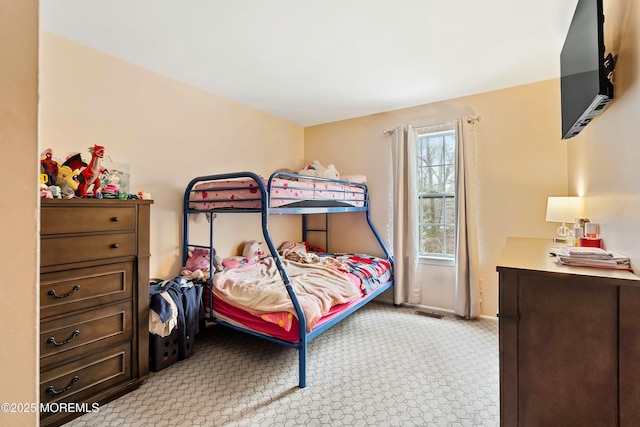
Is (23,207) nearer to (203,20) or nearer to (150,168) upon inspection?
(203,20)

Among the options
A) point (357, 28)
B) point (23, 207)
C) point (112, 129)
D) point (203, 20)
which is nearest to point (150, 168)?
point (112, 129)

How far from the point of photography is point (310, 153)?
445 centimetres

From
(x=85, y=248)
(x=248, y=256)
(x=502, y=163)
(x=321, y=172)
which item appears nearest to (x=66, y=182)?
(x=85, y=248)

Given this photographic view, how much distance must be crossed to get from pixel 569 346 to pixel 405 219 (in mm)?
2640

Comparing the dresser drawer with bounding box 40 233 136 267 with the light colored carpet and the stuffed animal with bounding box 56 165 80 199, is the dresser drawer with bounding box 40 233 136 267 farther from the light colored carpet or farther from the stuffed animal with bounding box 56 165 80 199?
the light colored carpet

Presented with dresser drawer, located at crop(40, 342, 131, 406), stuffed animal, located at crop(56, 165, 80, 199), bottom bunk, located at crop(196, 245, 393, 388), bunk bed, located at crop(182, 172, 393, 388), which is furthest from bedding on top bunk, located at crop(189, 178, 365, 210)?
dresser drawer, located at crop(40, 342, 131, 406)

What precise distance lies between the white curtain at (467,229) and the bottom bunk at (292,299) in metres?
0.89

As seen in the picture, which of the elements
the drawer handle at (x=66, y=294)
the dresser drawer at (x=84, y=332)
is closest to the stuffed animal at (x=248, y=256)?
the dresser drawer at (x=84, y=332)

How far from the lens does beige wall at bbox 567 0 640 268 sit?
43.9 inches

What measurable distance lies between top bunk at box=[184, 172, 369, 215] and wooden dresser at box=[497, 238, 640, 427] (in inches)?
66.0

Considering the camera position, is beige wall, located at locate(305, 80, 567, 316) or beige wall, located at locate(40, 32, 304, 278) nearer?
beige wall, located at locate(40, 32, 304, 278)

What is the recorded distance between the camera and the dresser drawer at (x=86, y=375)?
1.60m

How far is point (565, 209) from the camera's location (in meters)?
2.32

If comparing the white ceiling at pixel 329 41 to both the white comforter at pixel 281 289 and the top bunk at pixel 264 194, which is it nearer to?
the top bunk at pixel 264 194
